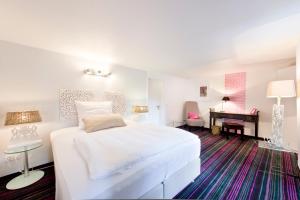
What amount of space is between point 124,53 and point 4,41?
1782 millimetres

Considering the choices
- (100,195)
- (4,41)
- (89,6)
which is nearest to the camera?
(100,195)

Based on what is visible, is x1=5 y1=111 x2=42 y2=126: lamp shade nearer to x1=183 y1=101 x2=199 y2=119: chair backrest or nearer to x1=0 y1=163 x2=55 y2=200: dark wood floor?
x1=0 y1=163 x2=55 y2=200: dark wood floor

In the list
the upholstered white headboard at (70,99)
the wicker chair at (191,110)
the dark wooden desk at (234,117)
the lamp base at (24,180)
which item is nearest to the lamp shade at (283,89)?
the dark wooden desk at (234,117)

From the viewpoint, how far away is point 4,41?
6.69 ft

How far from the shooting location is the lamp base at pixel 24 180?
1.88m

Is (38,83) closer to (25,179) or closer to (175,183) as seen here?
(25,179)

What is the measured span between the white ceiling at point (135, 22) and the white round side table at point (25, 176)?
1.58 m

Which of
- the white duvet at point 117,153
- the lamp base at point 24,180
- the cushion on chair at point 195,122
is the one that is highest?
the white duvet at point 117,153

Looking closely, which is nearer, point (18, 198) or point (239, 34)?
point (18, 198)

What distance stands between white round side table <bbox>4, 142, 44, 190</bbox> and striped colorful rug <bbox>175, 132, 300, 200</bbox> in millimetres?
2087

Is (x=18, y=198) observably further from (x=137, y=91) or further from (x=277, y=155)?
(x=277, y=155)

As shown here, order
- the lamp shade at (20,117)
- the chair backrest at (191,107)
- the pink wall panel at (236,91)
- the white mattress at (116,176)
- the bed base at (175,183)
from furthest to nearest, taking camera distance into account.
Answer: the chair backrest at (191,107) < the pink wall panel at (236,91) < the lamp shade at (20,117) < the bed base at (175,183) < the white mattress at (116,176)

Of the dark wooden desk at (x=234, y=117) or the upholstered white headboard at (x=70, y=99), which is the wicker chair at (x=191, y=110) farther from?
the upholstered white headboard at (x=70, y=99)

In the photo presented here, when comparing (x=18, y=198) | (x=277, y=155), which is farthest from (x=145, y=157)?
(x=277, y=155)
